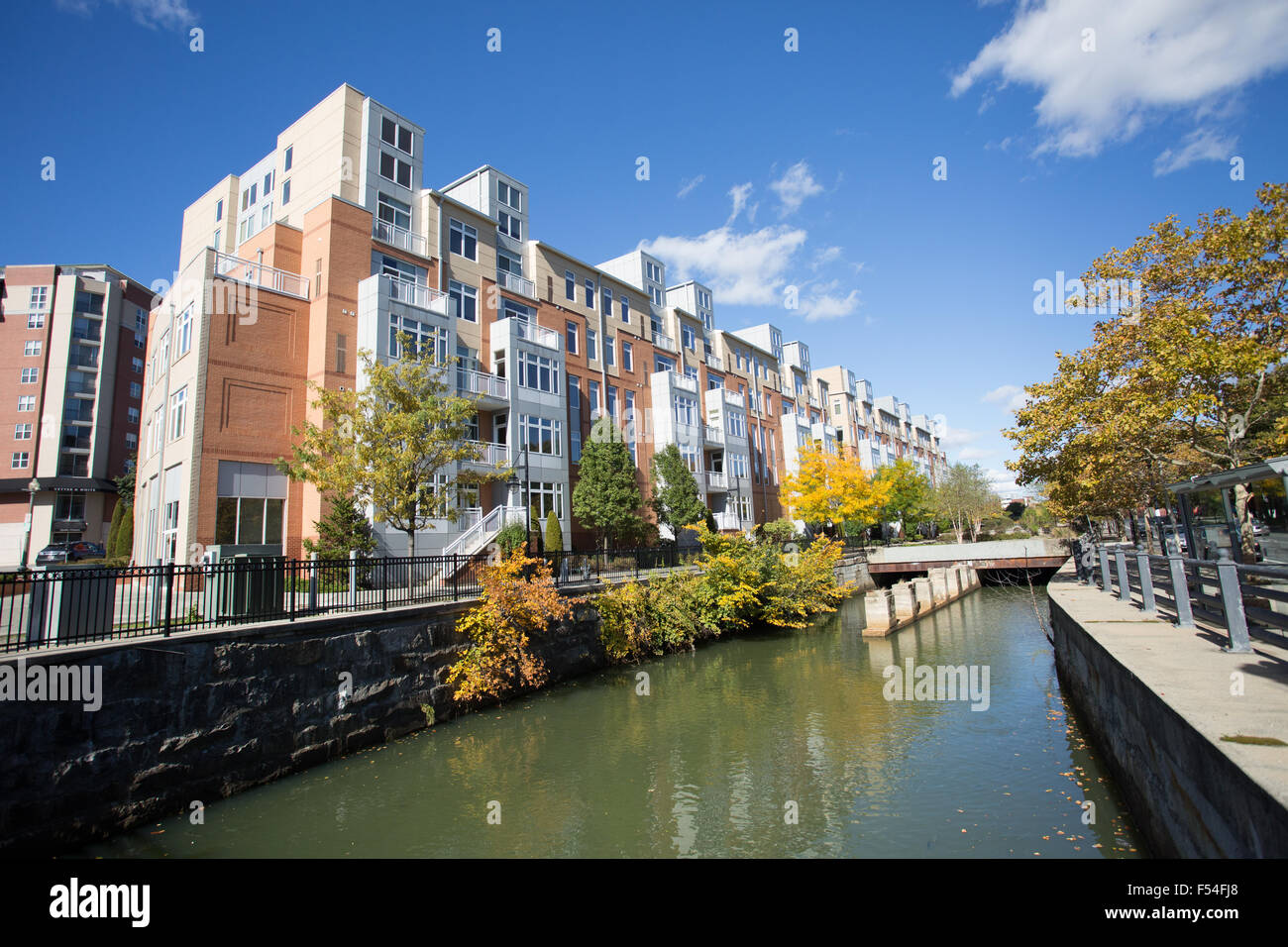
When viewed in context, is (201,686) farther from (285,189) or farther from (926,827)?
(285,189)

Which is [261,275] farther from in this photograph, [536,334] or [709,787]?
[709,787]

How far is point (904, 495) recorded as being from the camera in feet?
181

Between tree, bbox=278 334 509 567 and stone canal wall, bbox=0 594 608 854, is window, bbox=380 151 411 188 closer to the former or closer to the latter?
tree, bbox=278 334 509 567

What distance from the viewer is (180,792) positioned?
352 inches

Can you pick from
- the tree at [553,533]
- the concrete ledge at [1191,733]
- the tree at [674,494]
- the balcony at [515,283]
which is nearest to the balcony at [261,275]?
the balcony at [515,283]

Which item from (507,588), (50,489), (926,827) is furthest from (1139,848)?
(50,489)

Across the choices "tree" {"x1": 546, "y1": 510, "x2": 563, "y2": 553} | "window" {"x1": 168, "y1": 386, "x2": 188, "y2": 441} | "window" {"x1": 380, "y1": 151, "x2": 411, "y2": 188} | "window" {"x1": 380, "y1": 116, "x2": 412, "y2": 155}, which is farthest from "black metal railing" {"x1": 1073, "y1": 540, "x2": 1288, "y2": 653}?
"window" {"x1": 380, "y1": 116, "x2": 412, "y2": 155}

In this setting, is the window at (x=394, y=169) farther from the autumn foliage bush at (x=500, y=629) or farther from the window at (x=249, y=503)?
the autumn foliage bush at (x=500, y=629)

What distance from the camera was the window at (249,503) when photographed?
20.6 meters

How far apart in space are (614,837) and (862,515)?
3996cm

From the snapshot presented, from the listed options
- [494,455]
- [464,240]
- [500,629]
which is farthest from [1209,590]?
[464,240]

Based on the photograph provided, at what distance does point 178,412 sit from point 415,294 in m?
9.10

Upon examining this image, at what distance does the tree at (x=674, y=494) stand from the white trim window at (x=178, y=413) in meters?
20.2

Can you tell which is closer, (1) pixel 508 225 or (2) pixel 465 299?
(2) pixel 465 299
